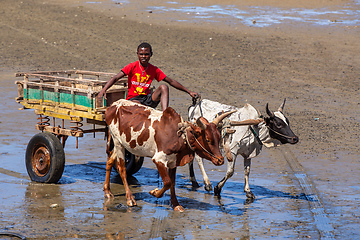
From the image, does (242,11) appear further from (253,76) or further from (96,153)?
(96,153)

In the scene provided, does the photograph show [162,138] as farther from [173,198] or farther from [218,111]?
[218,111]

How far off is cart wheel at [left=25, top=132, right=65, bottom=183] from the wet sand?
229 millimetres

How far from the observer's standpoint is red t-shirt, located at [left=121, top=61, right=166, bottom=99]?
372 inches

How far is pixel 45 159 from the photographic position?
1021 centimetres

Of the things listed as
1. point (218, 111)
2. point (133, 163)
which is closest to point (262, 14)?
point (218, 111)

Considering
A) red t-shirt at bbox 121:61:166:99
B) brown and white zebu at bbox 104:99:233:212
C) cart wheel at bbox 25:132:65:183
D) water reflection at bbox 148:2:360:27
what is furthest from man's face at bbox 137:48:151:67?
water reflection at bbox 148:2:360:27

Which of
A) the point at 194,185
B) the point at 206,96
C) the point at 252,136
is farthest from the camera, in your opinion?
the point at 206,96

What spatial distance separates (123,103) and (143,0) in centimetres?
2162

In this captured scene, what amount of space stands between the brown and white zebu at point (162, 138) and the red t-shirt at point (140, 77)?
304 mm

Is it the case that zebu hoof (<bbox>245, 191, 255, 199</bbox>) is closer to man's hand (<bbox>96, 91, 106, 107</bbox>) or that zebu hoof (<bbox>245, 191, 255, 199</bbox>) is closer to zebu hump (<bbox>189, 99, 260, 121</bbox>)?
zebu hump (<bbox>189, 99, 260, 121</bbox>)

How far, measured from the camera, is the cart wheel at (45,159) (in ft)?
32.7

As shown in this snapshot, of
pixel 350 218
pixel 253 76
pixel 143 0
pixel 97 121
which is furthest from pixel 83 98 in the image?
pixel 143 0

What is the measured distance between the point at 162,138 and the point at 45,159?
9.00ft

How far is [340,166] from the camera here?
11891mm
